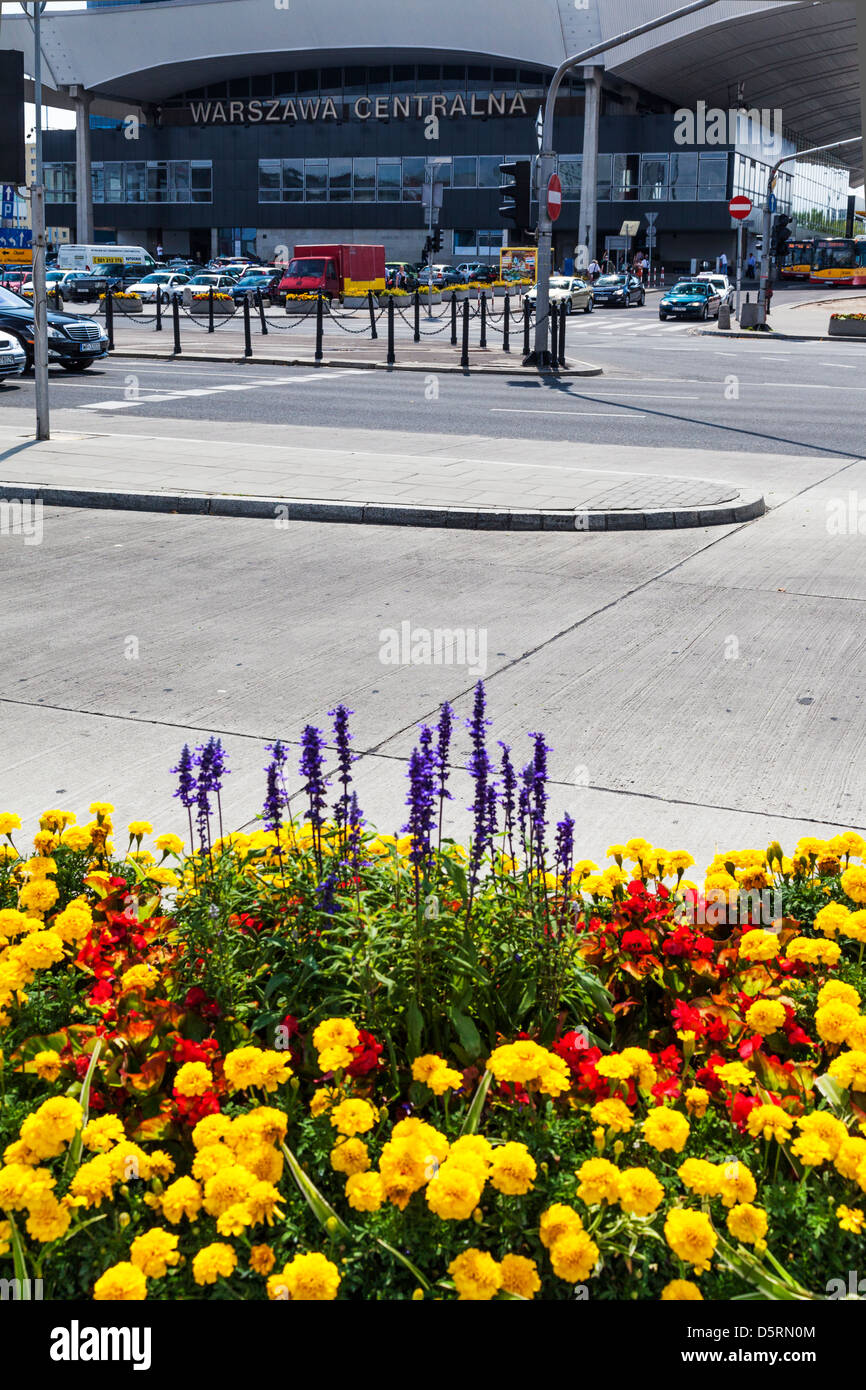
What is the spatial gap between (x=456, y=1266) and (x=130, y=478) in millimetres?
11302

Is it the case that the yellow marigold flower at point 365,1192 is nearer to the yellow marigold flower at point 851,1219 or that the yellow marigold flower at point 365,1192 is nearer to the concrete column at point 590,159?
the yellow marigold flower at point 851,1219

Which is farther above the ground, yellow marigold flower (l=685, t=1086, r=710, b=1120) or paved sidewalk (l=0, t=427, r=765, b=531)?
paved sidewalk (l=0, t=427, r=765, b=531)

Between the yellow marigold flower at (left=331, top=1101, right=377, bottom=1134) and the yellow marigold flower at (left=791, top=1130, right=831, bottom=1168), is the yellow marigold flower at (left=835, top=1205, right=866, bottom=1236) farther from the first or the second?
the yellow marigold flower at (left=331, top=1101, right=377, bottom=1134)

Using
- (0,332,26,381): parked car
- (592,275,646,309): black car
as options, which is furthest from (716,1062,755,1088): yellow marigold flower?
(592,275,646,309): black car

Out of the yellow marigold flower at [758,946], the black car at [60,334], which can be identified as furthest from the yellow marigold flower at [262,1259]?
the black car at [60,334]

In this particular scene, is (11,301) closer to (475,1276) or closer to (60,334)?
(60,334)

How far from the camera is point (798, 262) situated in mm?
90375

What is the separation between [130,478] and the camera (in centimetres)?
1286

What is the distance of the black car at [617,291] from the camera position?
212ft

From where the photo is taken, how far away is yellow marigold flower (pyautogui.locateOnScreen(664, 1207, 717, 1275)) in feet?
7.53

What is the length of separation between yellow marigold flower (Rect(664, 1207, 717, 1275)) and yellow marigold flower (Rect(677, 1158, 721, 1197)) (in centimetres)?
11

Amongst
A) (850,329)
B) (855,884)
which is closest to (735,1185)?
(855,884)

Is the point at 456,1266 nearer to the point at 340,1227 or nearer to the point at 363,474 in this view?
the point at 340,1227

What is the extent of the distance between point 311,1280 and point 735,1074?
3.12ft
